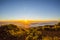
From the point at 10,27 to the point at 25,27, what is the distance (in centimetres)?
38

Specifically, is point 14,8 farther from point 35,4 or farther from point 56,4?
point 56,4

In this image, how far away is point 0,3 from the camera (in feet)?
13.9

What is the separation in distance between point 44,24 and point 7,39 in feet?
3.16

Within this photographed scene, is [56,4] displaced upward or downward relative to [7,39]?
upward

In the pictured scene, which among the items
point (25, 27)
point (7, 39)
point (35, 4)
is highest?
point (35, 4)

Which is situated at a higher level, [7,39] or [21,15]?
[21,15]

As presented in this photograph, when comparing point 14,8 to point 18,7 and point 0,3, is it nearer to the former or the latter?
point 18,7

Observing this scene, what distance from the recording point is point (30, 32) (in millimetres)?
4137

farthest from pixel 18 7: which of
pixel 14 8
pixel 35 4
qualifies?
pixel 35 4

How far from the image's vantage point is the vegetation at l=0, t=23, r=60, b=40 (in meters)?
4.04

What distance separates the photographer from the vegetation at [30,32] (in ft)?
13.3

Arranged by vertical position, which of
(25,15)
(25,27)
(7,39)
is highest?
(25,15)

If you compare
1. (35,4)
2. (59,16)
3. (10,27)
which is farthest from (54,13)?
(10,27)

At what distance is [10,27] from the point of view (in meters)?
4.20
